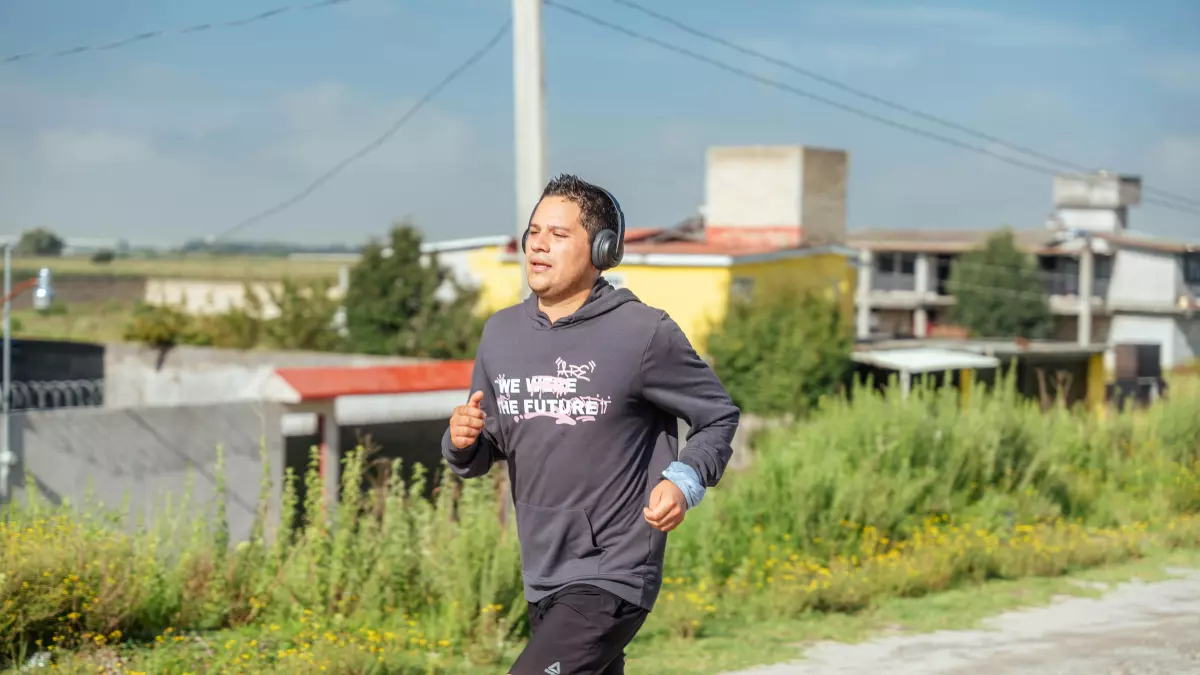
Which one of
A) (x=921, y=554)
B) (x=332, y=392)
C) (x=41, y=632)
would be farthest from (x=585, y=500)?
(x=332, y=392)

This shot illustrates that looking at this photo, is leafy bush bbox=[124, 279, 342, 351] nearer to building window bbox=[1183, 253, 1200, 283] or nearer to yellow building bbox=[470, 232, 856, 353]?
yellow building bbox=[470, 232, 856, 353]

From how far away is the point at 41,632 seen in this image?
6.07m

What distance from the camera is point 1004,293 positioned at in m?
72.9

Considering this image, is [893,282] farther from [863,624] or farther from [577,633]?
[577,633]

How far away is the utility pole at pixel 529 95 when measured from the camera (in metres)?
10.7

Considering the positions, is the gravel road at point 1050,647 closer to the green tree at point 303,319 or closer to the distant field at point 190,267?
the green tree at point 303,319

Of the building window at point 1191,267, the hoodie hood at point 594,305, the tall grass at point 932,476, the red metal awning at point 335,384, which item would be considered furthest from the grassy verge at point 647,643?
the building window at point 1191,267

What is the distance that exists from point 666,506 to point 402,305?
124ft

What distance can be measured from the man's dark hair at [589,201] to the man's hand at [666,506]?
0.81 meters

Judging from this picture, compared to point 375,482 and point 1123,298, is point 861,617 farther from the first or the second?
point 1123,298

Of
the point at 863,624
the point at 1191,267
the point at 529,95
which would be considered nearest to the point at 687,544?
the point at 863,624

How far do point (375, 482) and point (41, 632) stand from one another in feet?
9.32

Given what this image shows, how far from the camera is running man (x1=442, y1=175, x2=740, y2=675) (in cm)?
385

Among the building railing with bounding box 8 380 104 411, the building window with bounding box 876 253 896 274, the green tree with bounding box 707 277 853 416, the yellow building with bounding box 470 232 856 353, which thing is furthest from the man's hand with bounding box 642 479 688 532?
the building window with bounding box 876 253 896 274
